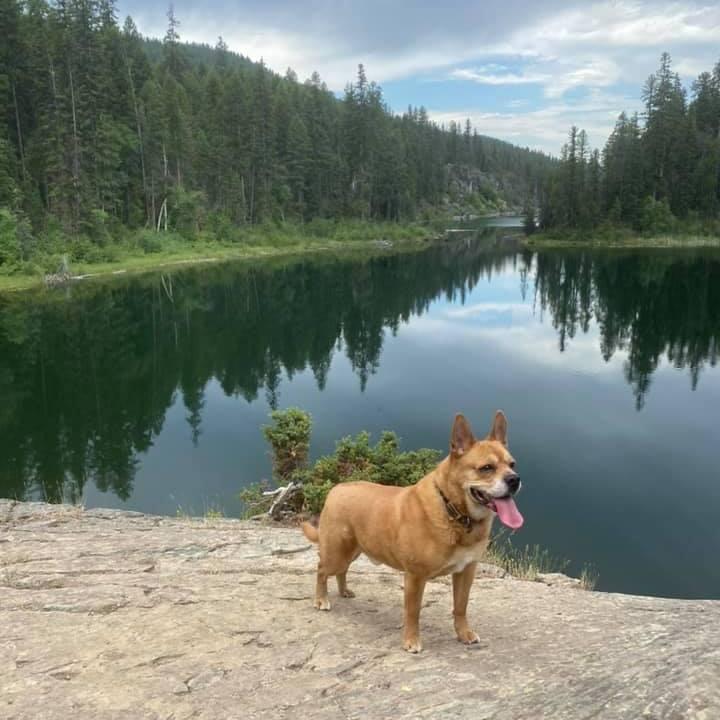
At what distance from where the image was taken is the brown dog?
4.30m

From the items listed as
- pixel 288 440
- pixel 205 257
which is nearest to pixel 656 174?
pixel 205 257

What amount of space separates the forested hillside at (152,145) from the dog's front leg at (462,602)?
4648cm

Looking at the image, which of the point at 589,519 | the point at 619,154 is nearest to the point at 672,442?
the point at 589,519

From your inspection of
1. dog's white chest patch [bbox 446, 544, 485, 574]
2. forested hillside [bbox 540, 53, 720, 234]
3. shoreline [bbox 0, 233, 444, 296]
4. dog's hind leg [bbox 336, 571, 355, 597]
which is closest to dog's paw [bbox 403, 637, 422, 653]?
dog's white chest patch [bbox 446, 544, 485, 574]

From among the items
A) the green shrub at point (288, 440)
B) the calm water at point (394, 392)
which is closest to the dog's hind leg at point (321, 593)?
the green shrub at point (288, 440)

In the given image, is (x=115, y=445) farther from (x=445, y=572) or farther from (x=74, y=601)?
(x=445, y=572)

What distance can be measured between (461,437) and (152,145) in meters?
72.4

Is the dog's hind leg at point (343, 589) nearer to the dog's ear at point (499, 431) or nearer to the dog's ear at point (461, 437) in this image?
the dog's ear at point (461, 437)

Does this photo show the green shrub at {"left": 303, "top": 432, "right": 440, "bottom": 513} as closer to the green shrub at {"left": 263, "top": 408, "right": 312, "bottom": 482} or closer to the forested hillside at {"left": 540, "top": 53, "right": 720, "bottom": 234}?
the green shrub at {"left": 263, "top": 408, "right": 312, "bottom": 482}

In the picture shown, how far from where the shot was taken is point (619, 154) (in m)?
98.3

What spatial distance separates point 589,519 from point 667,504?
7.34 feet

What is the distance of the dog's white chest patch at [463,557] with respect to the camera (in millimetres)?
4629

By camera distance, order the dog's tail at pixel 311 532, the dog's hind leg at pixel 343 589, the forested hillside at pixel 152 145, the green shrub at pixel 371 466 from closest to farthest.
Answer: the dog's tail at pixel 311 532 < the dog's hind leg at pixel 343 589 < the green shrub at pixel 371 466 < the forested hillside at pixel 152 145

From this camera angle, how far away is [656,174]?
91.6 m
